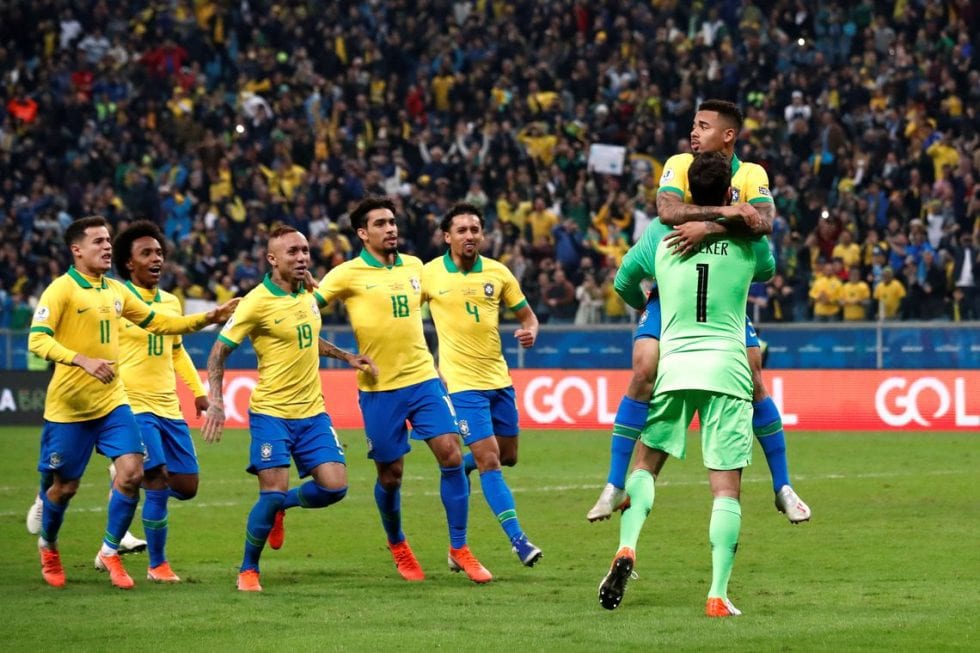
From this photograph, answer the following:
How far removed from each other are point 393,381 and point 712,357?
136 inches

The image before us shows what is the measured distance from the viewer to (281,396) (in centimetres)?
1087

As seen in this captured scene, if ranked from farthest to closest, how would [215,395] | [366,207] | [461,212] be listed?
[461,212], [366,207], [215,395]

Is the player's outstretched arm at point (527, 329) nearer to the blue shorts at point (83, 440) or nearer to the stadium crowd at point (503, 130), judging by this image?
the blue shorts at point (83, 440)

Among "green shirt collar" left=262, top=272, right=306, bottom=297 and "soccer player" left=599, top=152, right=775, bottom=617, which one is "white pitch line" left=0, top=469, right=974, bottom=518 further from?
"soccer player" left=599, top=152, right=775, bottom=617

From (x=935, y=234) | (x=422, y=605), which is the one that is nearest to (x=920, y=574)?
(x=422, y=605)

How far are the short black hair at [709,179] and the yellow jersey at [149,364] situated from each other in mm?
4783

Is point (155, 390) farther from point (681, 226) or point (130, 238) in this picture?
point (681, 226)

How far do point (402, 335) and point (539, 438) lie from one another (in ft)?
39.0

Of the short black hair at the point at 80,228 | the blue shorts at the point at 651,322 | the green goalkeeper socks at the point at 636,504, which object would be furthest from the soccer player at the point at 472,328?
the green goalkeeper socks at the point at 636,504

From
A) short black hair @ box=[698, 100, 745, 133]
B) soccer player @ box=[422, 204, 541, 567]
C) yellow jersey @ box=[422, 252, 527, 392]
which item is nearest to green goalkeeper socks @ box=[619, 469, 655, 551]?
short black hair @ box=[698, 100, 745, 133]

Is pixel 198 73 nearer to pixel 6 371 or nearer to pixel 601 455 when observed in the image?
pixel 6 371

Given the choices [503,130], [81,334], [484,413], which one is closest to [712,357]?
[484,413]

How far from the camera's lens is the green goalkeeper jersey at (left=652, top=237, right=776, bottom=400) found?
851cm

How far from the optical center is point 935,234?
1028 inches
